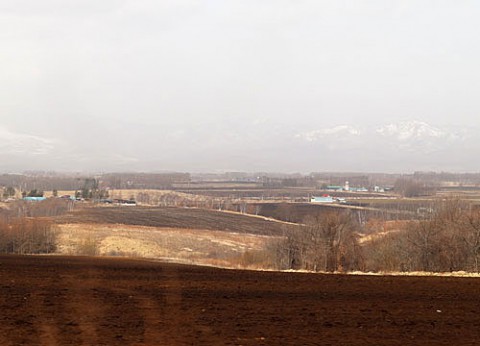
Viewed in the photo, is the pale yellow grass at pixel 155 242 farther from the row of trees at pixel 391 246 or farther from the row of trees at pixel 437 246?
the row of trees at pixel 437 246

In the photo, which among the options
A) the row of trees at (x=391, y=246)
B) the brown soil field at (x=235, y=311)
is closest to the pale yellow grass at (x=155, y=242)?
the row of trees at (x=391, y=246)

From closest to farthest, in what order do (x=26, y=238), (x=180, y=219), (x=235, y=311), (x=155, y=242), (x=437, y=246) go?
(x=235, y=311), (x=437, y=246), (x=26, y=238), (x=155, y=242), (x=180, y=219)

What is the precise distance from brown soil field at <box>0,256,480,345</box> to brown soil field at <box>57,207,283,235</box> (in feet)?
226

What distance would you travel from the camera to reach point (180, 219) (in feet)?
352

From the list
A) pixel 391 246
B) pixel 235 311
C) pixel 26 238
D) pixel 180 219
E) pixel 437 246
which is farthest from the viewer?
pixel 180 219

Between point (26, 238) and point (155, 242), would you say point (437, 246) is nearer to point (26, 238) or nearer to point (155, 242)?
point (155, 242)

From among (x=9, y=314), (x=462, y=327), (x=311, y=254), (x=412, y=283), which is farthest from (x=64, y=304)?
(x=311, y=254)

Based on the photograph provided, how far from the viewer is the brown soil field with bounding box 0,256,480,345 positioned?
13883 mm

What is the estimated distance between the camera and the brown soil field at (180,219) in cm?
9812

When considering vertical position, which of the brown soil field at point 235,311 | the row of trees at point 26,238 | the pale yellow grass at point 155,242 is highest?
the brown soil field at point 235,311

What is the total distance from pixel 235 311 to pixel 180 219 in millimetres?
90851

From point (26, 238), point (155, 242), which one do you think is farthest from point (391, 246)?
point (26, 238)

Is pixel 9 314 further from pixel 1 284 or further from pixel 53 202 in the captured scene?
pixel 53 202

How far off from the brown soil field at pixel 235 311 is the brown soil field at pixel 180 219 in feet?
226
